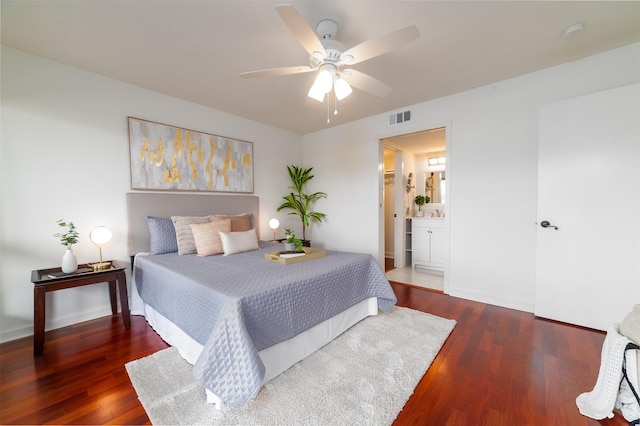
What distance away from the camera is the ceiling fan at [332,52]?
1.45 meters

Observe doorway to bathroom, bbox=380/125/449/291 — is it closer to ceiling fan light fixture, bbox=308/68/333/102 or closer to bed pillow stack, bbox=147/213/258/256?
ceiling fan light fixture, bbox=308/68/333/102

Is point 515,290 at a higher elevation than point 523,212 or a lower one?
lower

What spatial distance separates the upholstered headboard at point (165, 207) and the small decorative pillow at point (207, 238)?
489mm

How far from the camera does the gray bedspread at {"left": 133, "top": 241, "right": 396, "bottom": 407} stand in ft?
4.45

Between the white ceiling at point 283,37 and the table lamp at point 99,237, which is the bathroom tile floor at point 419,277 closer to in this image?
the white ceiling at point 283,37

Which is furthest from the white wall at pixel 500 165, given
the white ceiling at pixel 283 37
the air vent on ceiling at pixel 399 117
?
the white ceiling at pixel 283 37

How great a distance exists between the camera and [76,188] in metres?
2.50

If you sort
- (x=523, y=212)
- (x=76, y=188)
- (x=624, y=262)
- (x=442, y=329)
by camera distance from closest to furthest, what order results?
(x=624, y=262) → (x=442, y=329) → (x=76, y=188) → (x=523, y=212)

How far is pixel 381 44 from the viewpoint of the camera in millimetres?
1593

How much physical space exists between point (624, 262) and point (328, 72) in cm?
299

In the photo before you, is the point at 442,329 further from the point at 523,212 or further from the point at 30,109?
the point at 30,109

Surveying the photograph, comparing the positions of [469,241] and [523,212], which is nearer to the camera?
[523,212]

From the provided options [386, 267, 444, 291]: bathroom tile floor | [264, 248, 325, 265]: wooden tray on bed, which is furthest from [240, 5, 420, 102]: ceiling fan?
[386, 267, 444, 291]: bathroom tile floor

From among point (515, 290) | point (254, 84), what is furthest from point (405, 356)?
point (254, 84)
